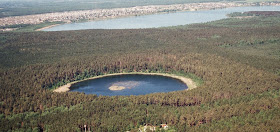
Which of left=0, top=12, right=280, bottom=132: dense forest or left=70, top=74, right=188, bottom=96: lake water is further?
left=70, top=74, right=188, bottom=96: lake water

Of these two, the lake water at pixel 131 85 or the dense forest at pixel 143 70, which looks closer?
the dense forest at pixel 143 70

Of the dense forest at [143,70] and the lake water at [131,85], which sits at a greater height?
the dense forest at [143,70]

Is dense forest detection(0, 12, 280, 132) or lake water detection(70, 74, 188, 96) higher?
dense forest detection(0, 12, 280, 132)

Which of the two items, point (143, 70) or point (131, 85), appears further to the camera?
point (143, 70)

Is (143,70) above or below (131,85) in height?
above
